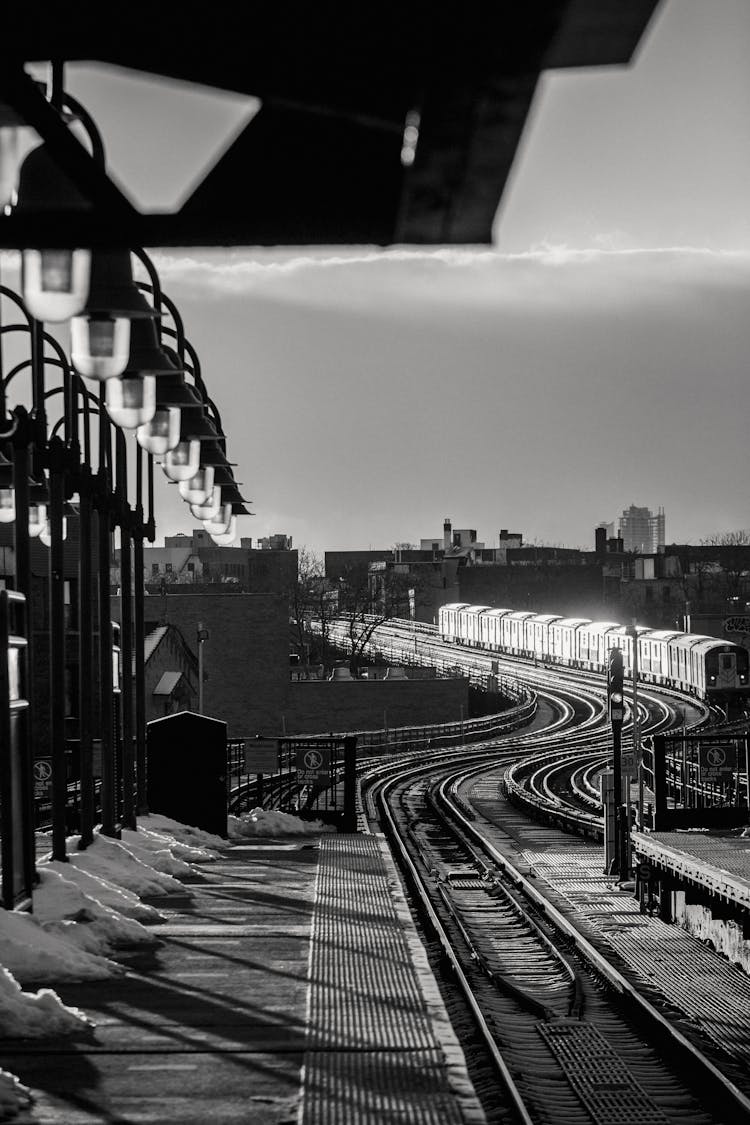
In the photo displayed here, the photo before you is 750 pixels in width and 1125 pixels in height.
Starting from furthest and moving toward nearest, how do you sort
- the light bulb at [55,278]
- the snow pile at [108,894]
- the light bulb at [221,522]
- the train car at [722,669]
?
the train car at [722,669]
the light bulb at [221,522]
the snow pile at [108,894]
the light bulb at [55,278]

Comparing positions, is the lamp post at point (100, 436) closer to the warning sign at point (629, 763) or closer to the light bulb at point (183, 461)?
the light bulb at point (183, 461)

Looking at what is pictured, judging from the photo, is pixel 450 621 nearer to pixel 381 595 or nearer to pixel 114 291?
pixel 381 595

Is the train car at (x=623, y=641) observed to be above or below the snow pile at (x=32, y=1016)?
above

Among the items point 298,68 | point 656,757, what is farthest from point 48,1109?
point 656,757

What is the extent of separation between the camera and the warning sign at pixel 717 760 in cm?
2431

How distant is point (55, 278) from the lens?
4250 mm

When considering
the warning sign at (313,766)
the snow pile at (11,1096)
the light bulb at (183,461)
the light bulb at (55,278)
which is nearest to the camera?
the light bulb at (55,278)

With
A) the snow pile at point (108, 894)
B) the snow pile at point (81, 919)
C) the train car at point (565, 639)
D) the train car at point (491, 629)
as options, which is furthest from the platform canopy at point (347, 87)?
the train car at point (491, 629)

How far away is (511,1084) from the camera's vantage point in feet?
32.9

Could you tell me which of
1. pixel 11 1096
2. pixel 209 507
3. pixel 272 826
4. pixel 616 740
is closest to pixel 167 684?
pixel 272 826

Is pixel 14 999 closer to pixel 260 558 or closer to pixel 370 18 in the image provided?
pixel 370 18

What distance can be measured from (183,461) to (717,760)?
50.4 ft

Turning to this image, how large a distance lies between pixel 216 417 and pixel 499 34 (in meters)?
14.2

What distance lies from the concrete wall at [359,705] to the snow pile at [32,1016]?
5186cm
